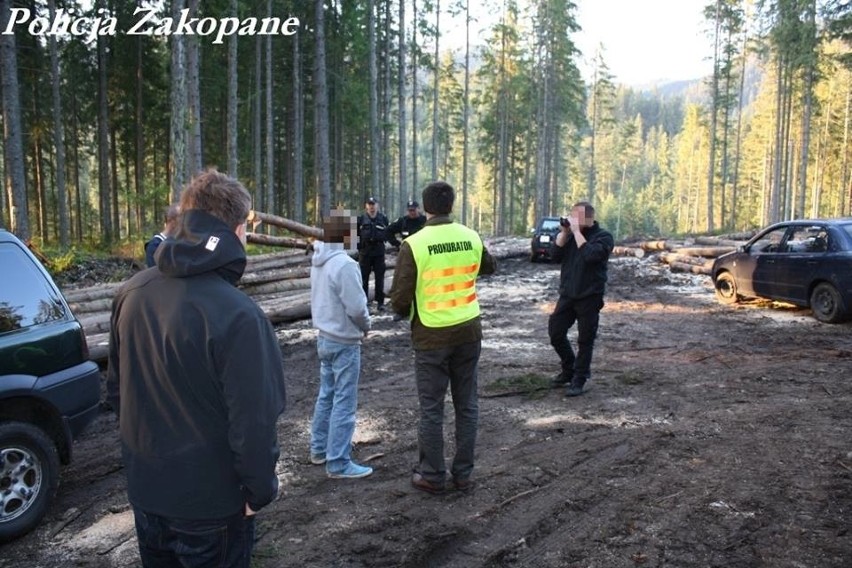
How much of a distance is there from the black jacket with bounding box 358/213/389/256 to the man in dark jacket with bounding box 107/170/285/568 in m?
9.77

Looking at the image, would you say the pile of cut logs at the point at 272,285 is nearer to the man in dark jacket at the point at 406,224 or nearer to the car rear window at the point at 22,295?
the man in dark jacket at the point at 406,224

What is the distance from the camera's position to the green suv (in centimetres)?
446

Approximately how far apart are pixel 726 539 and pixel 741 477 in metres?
1.16

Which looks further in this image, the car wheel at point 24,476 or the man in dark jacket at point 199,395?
the car wheel at point 24,476

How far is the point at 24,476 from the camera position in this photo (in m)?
4.55

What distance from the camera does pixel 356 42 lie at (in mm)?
32500

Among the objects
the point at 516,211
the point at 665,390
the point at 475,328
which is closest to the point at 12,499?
the point at 475,328

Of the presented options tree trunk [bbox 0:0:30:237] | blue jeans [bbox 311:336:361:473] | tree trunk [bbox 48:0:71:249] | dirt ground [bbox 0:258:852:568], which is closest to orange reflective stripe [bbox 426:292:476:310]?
blue jeans [bbox 311:336:361:473]

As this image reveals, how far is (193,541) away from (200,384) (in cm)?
60

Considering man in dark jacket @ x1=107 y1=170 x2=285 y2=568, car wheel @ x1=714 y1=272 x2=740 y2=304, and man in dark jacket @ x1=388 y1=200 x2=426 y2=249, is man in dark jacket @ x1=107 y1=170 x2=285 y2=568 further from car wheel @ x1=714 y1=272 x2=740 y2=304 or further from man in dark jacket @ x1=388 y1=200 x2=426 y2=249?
car wheel @ x1=714 y1=272 x2=740 y2=304

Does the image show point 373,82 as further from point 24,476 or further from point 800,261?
point 24,476

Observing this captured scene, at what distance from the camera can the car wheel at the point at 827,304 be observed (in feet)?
38.4

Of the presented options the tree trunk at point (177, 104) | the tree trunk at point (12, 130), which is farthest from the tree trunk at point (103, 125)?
the tree trunk at point (177, 104)

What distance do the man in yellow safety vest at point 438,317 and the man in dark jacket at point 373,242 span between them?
23.5 feet
